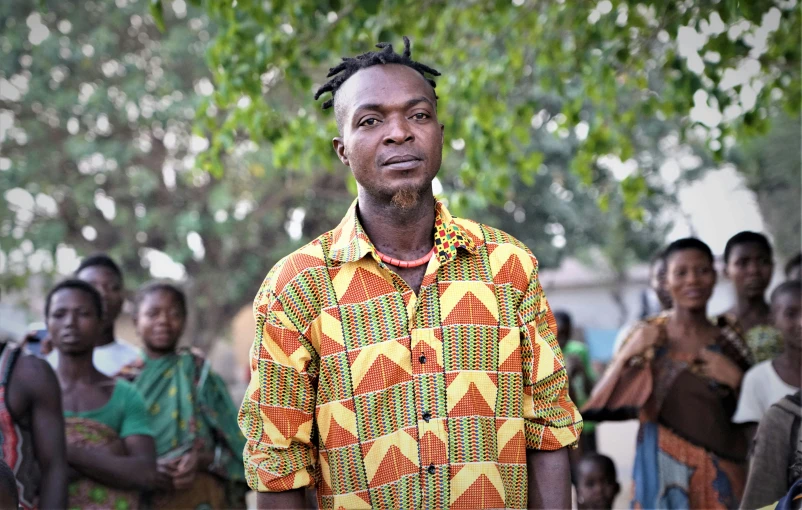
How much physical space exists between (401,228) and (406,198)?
11 cm

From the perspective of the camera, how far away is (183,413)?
512 centimetres

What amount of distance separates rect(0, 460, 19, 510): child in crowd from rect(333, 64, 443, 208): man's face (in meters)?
1.33

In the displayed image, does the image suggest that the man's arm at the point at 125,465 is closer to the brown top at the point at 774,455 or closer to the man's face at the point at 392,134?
the man's face at the point at 392,134

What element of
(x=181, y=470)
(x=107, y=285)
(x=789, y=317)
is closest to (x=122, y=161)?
(x=107, y=285)

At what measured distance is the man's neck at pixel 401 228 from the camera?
8.25ft

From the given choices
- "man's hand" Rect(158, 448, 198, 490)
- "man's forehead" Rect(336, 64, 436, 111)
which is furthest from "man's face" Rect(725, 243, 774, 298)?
"man's forehead" Rect(336, 64, 436, 111)

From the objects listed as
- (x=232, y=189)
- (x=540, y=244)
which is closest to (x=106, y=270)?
(x=232, y=189)

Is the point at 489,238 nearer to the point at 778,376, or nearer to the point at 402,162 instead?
the point at 402,162

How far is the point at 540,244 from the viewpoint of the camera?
17.5m

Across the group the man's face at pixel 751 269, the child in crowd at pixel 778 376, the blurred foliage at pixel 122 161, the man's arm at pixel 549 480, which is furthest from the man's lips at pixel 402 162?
the blurred foliage at pixel 122 161

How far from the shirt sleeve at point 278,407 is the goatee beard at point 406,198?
406 mm

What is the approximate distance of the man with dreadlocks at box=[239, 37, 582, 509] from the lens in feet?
7.71

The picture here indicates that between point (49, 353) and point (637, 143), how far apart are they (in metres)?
14.7

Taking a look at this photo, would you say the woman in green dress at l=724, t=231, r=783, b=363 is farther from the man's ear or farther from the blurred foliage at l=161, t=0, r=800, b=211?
the man's ear
